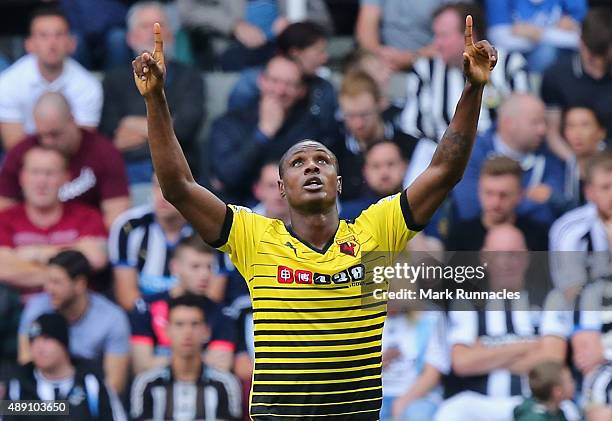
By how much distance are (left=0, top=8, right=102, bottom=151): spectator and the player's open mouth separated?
5043 mm

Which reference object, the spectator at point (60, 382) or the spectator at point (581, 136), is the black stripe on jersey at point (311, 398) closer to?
the spectator at point (60, 382)

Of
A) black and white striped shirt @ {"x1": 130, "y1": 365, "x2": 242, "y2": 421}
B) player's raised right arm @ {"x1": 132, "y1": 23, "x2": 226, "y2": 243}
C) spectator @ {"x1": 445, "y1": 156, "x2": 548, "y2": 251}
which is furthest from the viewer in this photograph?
spectator @ {"x1": 445, "y1": 156, "x2": 548, "y2": 251}

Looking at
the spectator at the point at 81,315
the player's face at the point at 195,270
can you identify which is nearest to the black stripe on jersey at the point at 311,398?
the spectator at the point at 81,315

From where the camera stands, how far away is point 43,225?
1018 centimetres

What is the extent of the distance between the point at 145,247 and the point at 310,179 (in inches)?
166

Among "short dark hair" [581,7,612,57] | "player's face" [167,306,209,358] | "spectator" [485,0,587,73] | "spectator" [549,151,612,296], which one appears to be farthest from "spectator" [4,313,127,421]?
"short dark hair" [581,7,612,57]

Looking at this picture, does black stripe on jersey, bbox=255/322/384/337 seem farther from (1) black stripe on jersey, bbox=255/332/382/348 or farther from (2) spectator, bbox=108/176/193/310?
(2) spectator, bbox=108/176/193/310

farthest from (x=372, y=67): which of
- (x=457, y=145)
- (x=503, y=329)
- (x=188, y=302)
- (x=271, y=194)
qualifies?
(x=457, y=145)

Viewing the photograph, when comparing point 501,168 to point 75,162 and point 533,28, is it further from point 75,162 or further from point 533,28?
point 75,162

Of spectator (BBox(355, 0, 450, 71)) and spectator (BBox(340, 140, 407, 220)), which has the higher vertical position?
spectator (BBox(355, 0, 450, 71))

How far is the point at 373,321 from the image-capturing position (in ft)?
19.5

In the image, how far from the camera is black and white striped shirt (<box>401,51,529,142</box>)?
34.4ft

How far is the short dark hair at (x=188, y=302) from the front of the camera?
9570 mm

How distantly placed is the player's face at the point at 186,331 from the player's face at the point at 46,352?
2.48ft
